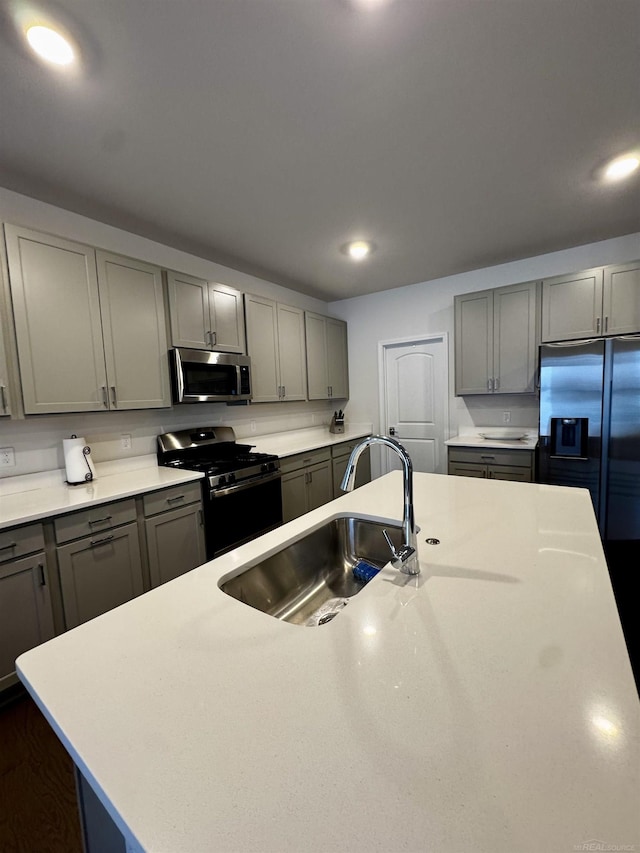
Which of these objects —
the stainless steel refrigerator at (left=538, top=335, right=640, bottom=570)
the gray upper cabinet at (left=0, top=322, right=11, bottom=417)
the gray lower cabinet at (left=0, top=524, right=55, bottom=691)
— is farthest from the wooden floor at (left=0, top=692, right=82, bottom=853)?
the stainless steel refrigerator at (left=538, top=335, right=640, bottom=570)

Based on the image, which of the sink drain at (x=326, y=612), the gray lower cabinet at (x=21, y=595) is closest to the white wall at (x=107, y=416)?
the gray lower cabinet at (x=21, y=595)

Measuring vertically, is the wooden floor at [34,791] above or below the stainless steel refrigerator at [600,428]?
below

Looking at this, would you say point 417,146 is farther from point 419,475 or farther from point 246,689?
point 246,689

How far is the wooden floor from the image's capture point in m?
1.20

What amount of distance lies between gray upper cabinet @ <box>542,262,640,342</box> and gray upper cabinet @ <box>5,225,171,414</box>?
10.3 feet

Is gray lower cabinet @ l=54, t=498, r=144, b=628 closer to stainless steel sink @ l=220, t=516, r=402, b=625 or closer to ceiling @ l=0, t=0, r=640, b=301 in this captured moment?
stainless steel sink @ l=220, t=516, r=402, b=625

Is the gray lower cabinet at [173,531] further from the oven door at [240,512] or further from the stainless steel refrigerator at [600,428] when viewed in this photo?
the stainless steel refrigerator at [600,428]

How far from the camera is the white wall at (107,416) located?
209 cm

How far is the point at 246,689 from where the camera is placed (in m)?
0.62

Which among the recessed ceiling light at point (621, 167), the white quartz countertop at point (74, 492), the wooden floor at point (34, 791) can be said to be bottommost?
the wooden floor at point (34, 791)

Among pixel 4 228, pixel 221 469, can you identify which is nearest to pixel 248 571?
pixel 221 469

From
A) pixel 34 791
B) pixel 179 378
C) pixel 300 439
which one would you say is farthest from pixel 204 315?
pixel 34 791

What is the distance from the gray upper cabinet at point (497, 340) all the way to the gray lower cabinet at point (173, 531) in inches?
107

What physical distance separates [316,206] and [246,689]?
8.53 feet
